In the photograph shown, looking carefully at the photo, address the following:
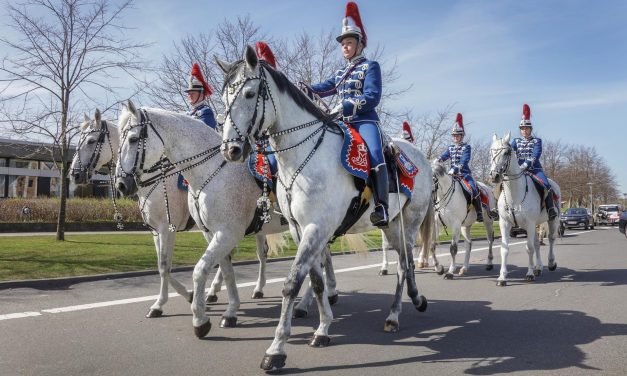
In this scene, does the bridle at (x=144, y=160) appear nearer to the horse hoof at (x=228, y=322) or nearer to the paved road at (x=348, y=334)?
the horse hoof at (x=228, y=322)

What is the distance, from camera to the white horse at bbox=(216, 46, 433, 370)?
15.6ft

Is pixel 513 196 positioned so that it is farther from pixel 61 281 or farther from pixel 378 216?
pixel 61 281

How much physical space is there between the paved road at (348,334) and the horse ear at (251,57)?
2814 millimetres

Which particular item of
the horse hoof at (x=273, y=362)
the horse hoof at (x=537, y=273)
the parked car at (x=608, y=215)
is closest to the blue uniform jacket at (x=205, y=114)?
the horse hoof at (x=273, y=362)

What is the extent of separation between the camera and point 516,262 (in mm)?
14516

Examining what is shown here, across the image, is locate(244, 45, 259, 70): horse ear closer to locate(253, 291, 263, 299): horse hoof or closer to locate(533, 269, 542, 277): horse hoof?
locate(253, 291, 263, 299): horse hoof

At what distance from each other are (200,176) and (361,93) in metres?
2.15

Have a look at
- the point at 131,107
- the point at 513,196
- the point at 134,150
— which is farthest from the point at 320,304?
the point at 513,196

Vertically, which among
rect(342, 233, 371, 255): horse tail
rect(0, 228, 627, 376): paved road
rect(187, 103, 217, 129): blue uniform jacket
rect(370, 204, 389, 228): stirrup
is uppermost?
rect(187, 103, 217, 129): blue uniform jacket

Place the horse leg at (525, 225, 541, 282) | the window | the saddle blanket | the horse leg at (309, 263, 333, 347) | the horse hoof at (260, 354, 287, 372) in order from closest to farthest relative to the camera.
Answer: the horse hoof at (260, 354, 287, 372) < the saddle blanket < the horse leg at (309, 263, 333, 347) < the horse leg at (525, 225, 541, 282) < the window

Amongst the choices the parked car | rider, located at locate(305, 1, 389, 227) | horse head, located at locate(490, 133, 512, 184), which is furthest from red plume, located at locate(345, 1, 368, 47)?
the parked car

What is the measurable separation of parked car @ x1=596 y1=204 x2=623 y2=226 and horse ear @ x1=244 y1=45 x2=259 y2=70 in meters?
51.7

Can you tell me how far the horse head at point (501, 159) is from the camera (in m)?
10.5

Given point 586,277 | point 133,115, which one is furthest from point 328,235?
point 586,277
